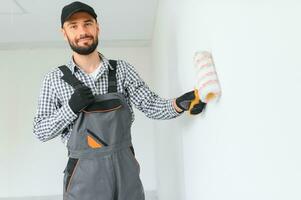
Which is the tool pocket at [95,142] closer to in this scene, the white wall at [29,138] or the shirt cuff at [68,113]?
the shirt cuff at [68,113]

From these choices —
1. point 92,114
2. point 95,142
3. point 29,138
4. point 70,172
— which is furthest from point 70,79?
point 29,138

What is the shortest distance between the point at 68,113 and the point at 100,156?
23cm

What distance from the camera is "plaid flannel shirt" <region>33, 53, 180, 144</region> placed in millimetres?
1407

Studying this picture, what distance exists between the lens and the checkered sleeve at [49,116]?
1382mm

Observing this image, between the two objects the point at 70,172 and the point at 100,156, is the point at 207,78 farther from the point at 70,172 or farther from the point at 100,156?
the point at 70,172

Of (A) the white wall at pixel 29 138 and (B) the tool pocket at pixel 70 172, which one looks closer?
(B) the tool pocket at pixel 70 172

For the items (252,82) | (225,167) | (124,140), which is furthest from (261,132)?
(124,140)

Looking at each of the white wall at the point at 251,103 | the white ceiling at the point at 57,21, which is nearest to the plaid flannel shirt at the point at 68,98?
the white wall at the point at 251,103

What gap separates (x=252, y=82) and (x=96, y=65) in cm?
100

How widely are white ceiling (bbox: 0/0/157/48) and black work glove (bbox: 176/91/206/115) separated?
1824 millimetres

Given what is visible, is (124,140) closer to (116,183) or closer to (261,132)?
(116,183)

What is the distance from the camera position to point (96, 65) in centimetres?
150

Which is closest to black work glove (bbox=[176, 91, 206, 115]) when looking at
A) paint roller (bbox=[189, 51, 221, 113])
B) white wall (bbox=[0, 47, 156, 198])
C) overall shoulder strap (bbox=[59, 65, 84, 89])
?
paint roller (bbox=[189, 51, 221, 113])

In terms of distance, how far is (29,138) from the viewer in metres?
4.25
